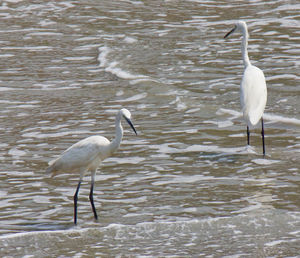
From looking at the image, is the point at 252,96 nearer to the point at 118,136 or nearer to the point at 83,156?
the point at 118,136

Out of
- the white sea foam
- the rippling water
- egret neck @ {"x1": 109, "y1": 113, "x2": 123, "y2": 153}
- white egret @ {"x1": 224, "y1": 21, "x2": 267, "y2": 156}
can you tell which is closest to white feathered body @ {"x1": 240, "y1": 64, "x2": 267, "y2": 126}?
white egret @ {"x1": 224, "y1": 21, "x2": 267, "y2": 156}

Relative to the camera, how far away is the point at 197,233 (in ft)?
21.6

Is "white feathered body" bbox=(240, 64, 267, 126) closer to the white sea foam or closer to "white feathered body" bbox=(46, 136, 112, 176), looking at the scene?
the white sea foam

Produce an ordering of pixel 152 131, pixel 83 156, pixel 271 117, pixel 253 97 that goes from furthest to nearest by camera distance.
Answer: pixel 271 117 < pixel 152 131 < pixel 253 97 < pixel 83 156

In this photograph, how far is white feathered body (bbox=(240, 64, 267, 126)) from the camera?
9.09m

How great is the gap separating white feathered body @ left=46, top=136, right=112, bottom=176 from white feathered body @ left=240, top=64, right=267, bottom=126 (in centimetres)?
263

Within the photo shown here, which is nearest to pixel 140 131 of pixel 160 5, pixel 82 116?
pixel 82 116

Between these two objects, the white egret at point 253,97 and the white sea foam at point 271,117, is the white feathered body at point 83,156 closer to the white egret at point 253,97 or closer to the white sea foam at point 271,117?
the white egret at point 253,97

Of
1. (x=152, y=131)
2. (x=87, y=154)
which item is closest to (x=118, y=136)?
(x=87, y=154)

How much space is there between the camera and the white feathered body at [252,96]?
909 centimetres

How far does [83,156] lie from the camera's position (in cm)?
698

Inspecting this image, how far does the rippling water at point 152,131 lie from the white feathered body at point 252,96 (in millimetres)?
428

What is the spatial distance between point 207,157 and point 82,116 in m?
2.76

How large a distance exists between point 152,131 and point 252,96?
153 centimetres
